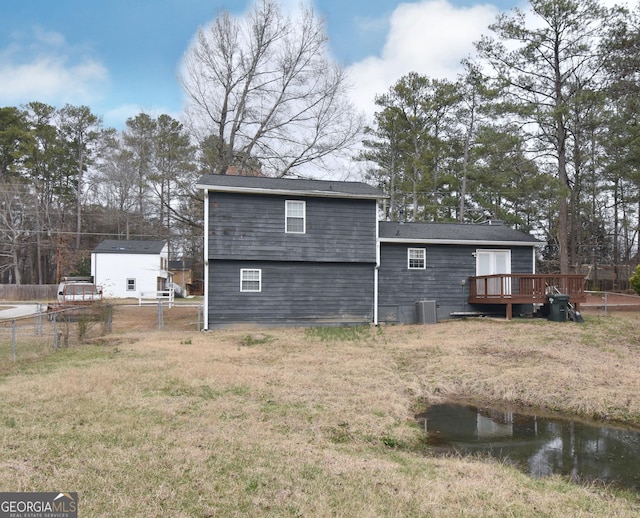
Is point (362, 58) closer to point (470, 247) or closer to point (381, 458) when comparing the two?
point (470, 247)

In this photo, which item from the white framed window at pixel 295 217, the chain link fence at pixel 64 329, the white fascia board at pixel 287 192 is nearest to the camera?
the chain link fence at pixel 64 329

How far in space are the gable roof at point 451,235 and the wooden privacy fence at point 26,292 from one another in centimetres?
2929

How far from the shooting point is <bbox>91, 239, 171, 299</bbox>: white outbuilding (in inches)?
1373

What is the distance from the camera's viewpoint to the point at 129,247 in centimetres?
3606

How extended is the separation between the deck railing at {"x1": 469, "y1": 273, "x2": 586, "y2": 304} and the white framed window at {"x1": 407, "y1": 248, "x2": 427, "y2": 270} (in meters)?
2.13

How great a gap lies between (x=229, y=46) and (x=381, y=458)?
23.3 m

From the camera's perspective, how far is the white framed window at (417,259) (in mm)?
17516

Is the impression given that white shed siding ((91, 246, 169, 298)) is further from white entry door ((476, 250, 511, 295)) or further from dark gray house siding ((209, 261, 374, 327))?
white entry door ((476, 250, 511, 295))

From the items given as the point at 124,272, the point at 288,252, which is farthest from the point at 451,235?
the point at 124,272

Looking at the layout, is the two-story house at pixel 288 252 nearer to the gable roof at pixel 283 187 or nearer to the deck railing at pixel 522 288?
the gable roof at pixel 283 187

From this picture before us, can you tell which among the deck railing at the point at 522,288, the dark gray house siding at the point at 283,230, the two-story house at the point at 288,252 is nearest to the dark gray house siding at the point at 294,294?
the two-story house at the point at 288,252

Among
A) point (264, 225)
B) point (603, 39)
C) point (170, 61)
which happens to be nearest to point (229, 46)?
point (170, 61)

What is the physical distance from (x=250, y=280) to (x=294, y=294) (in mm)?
1643

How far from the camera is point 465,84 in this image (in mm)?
26828
